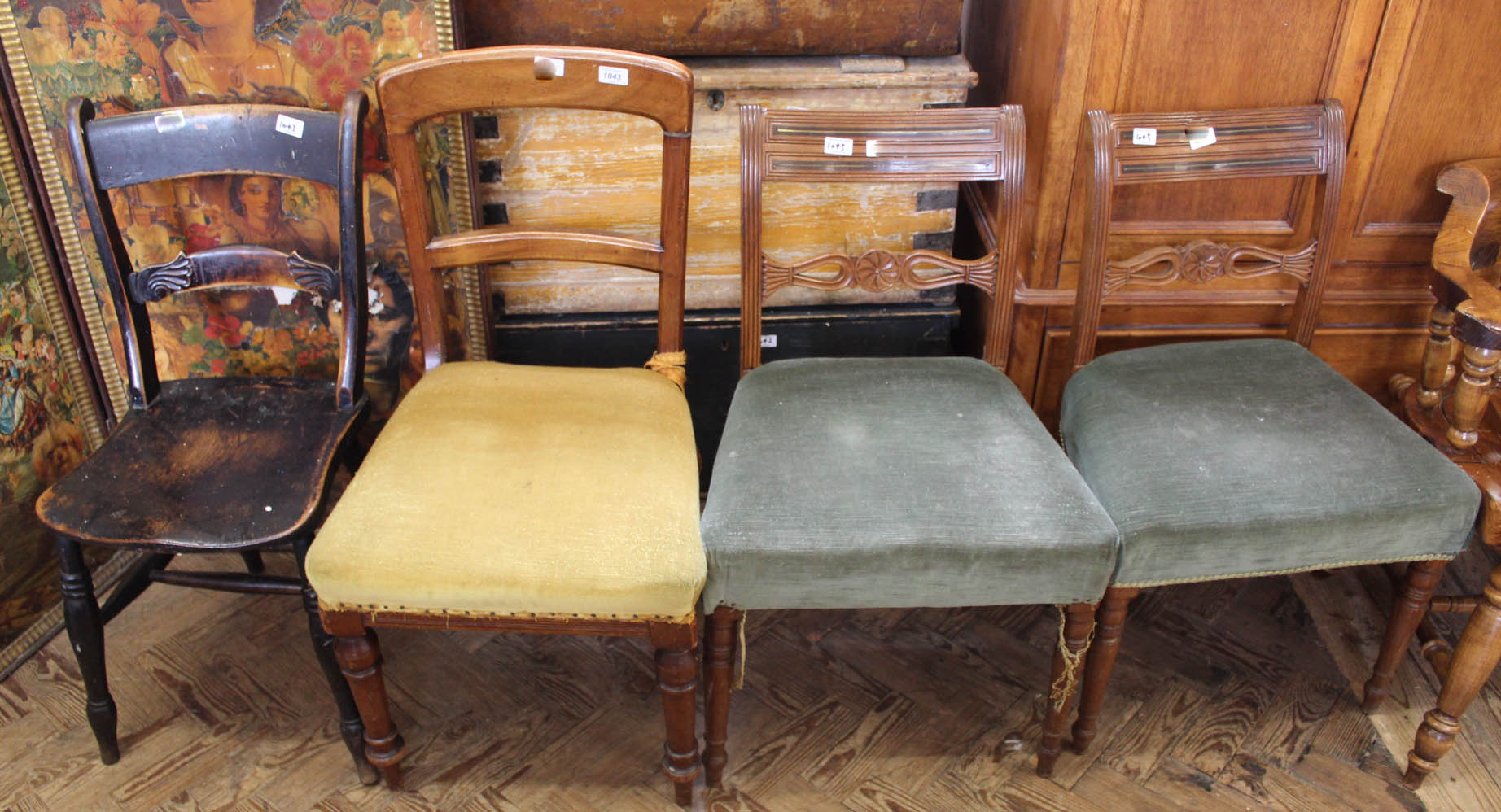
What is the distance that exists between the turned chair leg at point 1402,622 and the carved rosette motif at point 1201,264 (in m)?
0.55

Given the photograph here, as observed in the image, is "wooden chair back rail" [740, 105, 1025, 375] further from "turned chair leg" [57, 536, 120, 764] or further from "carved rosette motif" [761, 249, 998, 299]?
"turned chair leg" [57, 536, 120, 764]

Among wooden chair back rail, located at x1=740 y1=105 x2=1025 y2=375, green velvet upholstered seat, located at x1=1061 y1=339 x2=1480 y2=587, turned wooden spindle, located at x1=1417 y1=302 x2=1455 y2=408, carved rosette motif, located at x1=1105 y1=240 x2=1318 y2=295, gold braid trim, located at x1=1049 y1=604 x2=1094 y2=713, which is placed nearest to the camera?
green velvet upholstered seat, located at x1=1061 y1=339 x2=1480 y2=587

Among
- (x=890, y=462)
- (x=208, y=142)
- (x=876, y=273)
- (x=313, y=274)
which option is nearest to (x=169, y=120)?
(x=208, y=142)

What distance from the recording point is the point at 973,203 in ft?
7.45

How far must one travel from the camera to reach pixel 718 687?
1752 millimetres

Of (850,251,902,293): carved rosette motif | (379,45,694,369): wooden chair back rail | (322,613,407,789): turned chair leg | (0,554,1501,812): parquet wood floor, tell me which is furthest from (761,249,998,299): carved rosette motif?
(322,613,407,789): turned chair leg

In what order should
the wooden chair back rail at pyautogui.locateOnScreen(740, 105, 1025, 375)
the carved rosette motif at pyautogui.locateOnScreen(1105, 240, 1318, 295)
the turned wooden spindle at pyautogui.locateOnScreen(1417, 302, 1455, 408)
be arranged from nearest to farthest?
the wooden chair back rail at pyautogui.locateOnScreen(740, 105, 1025, 375), the carved rosette motif at pyautogui.locateOnScreen(1105, 240, 1318, 295), the turned wooden spindle at pyautogui.locateOnScreen(1417, 302, 1455, 408)

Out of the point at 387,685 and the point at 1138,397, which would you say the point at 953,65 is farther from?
the point at 387,685

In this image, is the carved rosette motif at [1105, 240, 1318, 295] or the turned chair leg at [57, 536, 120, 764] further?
the carved rosette motif at [1105, 240, 1318, 295]

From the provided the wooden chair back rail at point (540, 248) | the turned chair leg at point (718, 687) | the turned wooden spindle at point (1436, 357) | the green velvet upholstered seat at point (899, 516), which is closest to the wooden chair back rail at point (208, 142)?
the wooden chair back rail at point (540, 248)

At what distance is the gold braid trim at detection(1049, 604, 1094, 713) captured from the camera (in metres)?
1.72

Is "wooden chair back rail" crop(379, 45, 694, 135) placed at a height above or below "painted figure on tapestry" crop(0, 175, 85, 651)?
above

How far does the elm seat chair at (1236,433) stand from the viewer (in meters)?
1.63

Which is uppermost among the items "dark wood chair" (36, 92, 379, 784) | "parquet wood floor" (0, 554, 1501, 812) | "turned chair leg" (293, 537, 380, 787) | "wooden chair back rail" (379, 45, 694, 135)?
"wooden chair back rail" (379, 45, 694, 135)
